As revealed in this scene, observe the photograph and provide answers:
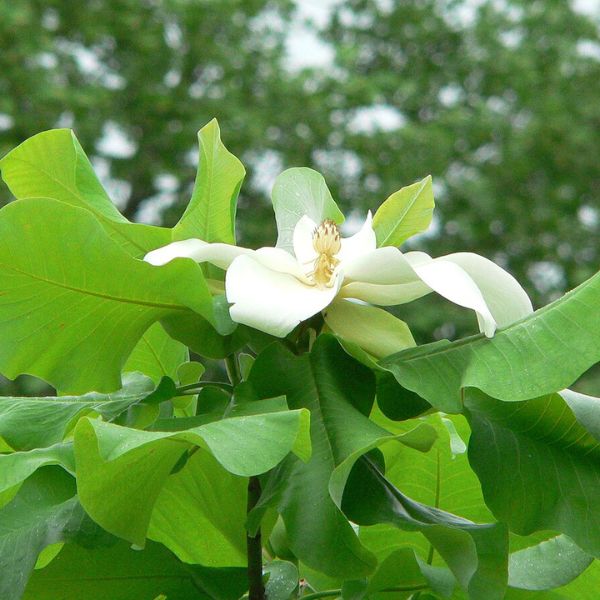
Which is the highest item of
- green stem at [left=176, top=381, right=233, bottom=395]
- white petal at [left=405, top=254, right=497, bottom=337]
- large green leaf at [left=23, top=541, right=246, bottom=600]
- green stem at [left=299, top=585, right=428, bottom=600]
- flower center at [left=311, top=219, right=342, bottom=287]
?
white petal at [left=405, top=254, right=497, bottom=337]

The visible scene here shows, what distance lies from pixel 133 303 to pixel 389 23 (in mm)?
9039

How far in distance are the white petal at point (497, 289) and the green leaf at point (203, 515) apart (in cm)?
19

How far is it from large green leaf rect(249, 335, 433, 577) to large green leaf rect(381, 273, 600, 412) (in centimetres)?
3

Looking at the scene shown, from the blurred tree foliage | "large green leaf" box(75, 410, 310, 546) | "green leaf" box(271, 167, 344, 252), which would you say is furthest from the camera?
the blurred tree foliage

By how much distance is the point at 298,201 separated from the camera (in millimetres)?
758

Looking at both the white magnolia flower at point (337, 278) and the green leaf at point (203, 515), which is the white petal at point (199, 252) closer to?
the white magnolia flower at point (337, 278)

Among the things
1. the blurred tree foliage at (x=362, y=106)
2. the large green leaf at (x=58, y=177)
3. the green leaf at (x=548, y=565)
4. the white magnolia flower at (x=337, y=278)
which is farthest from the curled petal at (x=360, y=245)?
the blurred tree foliage at (x=362, y=106)

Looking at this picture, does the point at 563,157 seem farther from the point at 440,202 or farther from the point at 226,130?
the point at 226,130

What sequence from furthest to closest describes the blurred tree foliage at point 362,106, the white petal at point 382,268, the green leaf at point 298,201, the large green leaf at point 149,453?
the blurred tree foliage at point 362,106 → the green leaf at point 298,201 → the white petal at point 382,268 → the large green leaf at point 149,453

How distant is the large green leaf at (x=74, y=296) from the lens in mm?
590

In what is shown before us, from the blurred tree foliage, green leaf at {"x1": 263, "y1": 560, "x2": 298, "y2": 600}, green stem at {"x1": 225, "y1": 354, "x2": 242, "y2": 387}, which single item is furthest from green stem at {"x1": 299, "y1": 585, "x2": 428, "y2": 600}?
the blurred tree foliage

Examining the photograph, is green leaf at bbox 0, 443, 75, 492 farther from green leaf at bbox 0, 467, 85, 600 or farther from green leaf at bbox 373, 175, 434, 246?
green leaf at bbox 373, 175, 434, 246

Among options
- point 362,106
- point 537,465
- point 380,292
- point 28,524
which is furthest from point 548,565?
point 362,106

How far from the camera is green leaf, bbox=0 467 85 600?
624 mm
